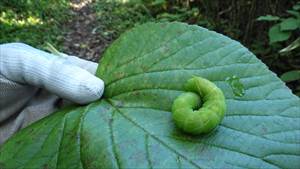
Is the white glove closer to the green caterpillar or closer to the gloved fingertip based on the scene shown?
the gloved fingertip

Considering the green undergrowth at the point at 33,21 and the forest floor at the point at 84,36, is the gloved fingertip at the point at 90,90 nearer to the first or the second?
the forest floor at the point at 84,36

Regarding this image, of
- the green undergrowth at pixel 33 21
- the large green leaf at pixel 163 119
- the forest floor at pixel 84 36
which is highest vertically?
the large green leaf at pixel 163 119

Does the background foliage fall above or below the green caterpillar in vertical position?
below

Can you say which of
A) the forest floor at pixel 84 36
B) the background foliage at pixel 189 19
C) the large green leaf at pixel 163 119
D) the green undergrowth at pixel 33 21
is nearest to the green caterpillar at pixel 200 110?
the large green leaf at pixel 163 119

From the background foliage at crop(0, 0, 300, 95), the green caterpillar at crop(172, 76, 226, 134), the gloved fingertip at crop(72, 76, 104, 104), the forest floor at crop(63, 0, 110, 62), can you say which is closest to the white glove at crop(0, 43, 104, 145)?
the gloved fingertip at crop(72, 76, 104, 104)

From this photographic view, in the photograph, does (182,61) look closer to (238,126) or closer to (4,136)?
(238,126)

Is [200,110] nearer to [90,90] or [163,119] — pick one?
[163,119]
